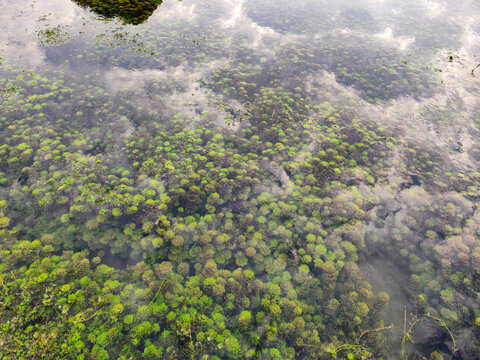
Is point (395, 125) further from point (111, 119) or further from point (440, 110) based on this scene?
point (111, 119)

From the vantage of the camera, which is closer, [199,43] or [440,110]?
[440,110]

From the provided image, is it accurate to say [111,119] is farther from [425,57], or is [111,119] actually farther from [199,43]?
[425,57]

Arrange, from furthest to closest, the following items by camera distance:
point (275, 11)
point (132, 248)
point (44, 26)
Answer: point (275, 11)
point (44, 26)
point (132, 248)

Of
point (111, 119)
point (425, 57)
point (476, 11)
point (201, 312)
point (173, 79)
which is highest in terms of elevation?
point (476, 11)

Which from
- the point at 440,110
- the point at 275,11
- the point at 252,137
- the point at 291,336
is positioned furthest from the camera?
the point at 275,11

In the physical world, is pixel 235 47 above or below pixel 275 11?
below

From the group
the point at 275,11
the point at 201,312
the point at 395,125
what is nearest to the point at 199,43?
the point at 275,11
